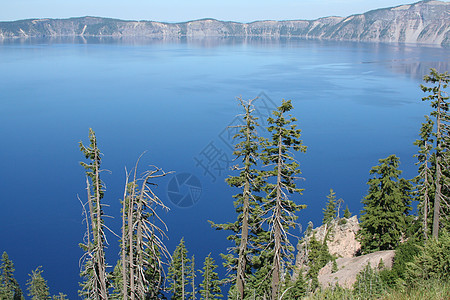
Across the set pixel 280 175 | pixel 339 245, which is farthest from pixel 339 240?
pixel 280 175

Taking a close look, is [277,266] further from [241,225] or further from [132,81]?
[132,81]

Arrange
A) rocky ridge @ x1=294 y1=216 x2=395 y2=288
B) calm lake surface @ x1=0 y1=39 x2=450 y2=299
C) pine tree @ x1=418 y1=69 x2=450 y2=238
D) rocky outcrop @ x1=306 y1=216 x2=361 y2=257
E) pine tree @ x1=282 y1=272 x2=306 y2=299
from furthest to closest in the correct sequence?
calm lake surface @ x1=0 y1=39 x2=450 y2=299
rocky outcrop @ x1=306 y1=216 x2=361 y2=257
rocky ridge @ x1=294 y1=216 x2=395 y2=288
pine tree @ x1=282 y1=272 x2=306 y2=299
pine tree @ x1=418 y1=69 x2=450 y2=238

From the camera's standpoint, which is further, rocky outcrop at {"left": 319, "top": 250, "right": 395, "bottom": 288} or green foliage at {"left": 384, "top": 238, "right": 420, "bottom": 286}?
rocky outcrop at {"left": 319, "top": 250, "right": 395, "bottom": 288}

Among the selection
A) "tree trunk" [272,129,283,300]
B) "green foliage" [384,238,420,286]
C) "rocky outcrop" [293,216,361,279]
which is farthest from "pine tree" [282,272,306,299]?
"rocky outcrop" [293,216,361,279]

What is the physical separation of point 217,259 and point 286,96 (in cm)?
6205

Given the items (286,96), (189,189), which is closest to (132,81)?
(286,96)

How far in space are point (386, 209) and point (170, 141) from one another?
45.7m

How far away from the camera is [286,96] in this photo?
9650 cm

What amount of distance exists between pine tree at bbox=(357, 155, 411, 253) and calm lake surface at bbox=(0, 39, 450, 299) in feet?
60.7

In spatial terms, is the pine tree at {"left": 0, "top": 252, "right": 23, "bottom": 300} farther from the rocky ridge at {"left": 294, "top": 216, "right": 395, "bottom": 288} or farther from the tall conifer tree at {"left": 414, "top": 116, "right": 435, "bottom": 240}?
the tall conifer tree at {"left": 414, "top": 116, "right": 435, "bottom": 240}

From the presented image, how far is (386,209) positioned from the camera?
2644cm

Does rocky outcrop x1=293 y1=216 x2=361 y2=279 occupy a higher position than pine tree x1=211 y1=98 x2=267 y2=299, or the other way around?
pine tree x1=211 y1=98 x2=267 y2=299

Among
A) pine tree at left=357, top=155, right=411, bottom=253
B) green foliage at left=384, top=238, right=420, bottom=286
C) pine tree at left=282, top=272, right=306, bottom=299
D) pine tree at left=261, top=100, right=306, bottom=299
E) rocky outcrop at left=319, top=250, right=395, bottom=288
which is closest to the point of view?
pine tree at left=261, top=100, right=306, bottom=299

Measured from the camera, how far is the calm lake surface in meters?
45.1
